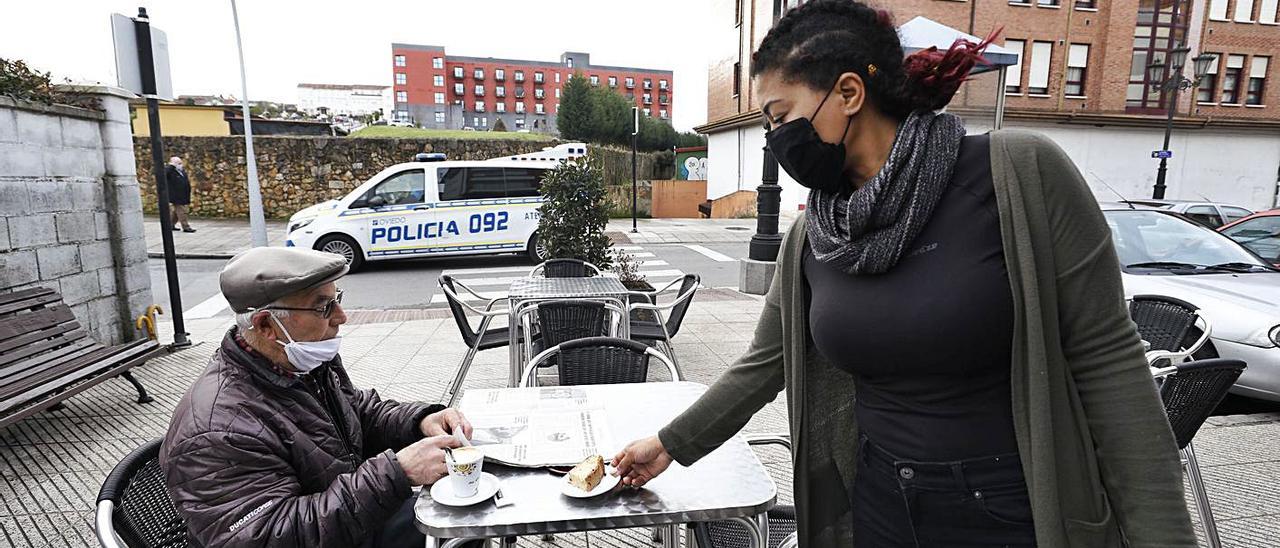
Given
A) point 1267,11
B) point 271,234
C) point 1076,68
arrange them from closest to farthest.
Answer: point 271,234 → point 1076,68 → point 1267,11

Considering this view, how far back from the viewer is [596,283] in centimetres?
511

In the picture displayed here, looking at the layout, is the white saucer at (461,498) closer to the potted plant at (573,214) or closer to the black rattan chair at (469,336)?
the black rattan chair at (469,336)

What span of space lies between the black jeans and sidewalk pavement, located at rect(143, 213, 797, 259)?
12.6 meters

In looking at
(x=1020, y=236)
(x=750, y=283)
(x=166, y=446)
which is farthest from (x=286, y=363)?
(x=750, y=283)

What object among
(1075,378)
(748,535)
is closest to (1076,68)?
(748,535)

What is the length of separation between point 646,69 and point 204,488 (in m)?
97.3

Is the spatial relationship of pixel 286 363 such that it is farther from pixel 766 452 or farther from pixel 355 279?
pixel 355 279

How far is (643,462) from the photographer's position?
5.62 ft

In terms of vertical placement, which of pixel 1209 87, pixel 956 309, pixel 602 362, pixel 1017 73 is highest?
pixel 1017 73

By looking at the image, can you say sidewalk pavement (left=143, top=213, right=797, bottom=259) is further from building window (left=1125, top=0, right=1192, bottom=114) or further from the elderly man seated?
building window (left=1125, top=0, right=1192, bottom=114)

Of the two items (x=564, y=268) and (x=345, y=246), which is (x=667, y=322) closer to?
(x=564, y=268)

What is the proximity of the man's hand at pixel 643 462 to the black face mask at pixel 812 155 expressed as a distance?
77cm

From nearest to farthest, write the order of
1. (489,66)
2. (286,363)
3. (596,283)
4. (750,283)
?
1. (286,363)
2. (596,283)
3. (750,283)
4. (489,66)

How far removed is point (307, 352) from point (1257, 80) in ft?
109
